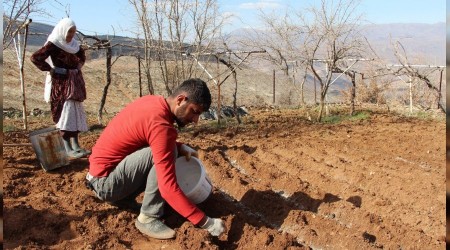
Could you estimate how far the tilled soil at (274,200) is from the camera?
10.7 feet

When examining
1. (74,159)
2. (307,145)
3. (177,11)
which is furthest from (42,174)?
(177,11)

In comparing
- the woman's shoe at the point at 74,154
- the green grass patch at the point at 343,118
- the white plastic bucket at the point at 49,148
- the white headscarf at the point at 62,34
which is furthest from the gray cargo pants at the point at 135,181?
the green grass patch at the point at 343,118

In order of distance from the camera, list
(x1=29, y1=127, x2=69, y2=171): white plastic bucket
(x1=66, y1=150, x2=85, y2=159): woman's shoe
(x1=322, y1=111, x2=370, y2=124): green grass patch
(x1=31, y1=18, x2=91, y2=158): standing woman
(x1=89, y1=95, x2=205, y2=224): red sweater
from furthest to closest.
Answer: (x1=322, y1=111, x2=370, y2=124): green grass patch, (x1=66, y1=150, x2=85, y2=159): woman's shoe, (x1=31, y1=18, x2=91, y2=158): standing woman, (x1=29, y1=127, x2=69, y2=171): white plastic bucket, (x1=89, y1=95, x2=205, y2=224): red sweater

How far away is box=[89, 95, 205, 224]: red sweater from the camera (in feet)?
9.59

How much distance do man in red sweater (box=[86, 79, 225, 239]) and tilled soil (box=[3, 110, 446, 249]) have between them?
181mm

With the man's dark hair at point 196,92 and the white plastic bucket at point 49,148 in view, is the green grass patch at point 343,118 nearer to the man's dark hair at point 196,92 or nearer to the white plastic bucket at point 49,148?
the white plastic bucket at point 49,148

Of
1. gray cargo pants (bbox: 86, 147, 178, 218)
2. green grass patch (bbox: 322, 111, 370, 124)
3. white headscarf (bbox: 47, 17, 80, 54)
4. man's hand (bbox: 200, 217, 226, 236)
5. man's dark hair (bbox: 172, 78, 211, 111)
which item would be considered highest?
white headscarf (bbox: 47, 17, 80, 54)

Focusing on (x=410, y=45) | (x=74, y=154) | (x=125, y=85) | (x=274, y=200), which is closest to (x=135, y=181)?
(x=274, y=200)

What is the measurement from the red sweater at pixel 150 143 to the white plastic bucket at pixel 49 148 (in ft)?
5.12

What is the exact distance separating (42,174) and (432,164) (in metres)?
4.79

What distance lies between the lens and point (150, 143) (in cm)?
300

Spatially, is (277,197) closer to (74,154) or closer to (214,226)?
(214,226)

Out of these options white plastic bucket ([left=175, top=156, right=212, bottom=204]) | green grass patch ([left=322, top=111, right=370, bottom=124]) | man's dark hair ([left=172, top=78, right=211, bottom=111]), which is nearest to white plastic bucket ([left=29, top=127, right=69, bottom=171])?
white plastic bucket ([left=175, top=156, right=212, bottom=204])

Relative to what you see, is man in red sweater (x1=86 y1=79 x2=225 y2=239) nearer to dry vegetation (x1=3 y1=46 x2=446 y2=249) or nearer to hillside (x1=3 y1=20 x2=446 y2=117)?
dry vegetation (x1=3 y1=46 x2=446 y2=249)
